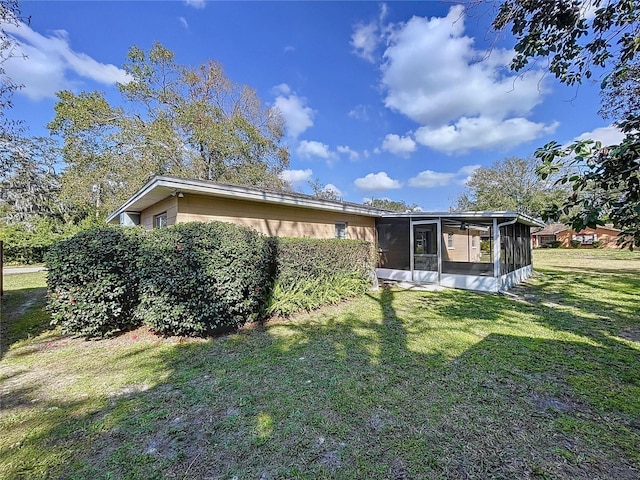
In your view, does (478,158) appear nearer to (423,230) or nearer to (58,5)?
(423,230)

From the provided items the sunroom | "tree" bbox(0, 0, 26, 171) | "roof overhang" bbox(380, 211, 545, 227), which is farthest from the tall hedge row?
the sunroom

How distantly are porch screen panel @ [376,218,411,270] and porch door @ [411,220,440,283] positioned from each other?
0.86ft

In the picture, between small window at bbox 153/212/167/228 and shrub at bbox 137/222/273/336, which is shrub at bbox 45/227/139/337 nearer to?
shrub at bbox 137/222/273/336

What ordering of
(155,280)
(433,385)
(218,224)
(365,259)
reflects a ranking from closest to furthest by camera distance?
(433,385)
(155,280)
(218,224)
(365,259)

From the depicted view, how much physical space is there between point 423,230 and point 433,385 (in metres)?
8.21

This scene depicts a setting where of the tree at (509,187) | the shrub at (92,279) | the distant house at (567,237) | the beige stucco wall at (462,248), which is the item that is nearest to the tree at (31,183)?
the shrub at (92,279)

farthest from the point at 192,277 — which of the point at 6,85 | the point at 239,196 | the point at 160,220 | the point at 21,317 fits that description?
the point at 6,85

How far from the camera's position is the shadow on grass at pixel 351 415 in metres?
2.16

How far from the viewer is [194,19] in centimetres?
975

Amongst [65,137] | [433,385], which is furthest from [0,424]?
[65,137]

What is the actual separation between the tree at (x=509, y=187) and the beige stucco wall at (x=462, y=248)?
18.4 m

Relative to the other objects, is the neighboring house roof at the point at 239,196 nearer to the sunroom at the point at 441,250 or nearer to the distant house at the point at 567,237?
the sunroom at the point at 441,250

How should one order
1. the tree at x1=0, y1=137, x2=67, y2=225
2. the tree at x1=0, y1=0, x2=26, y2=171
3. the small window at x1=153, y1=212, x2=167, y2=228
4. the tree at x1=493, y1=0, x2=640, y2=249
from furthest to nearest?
the tree at x1=0, y1=137, x2=67, y2=225
the small window at x1=153, y1=212, x2=167, y2=228
the tree at x1=0, y1=0, x2=26, y2=171
the tree at x1=493, y1=0, x2=640, y2=249

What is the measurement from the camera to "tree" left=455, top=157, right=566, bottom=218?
3116cm
